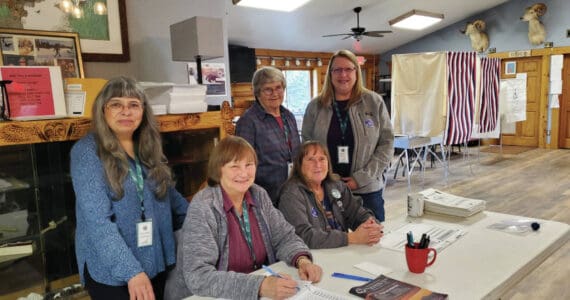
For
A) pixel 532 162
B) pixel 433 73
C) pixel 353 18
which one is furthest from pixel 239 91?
pixel 532 162

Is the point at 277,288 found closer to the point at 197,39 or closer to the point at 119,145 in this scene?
the point at 119,145

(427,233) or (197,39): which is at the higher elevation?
(197,39)

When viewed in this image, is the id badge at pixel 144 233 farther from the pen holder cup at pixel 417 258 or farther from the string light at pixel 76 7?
the string light at pixel 76 7

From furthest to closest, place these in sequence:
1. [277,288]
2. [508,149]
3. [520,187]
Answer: [508,149] → [520,187] → [277,288]

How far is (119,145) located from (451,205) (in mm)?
1510

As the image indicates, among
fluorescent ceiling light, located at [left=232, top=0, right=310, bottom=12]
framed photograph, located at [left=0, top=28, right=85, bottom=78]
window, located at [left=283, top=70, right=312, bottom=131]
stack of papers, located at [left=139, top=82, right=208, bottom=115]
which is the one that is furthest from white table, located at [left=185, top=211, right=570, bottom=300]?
window, located at [left=283, top=70, right=312, bottom=131]

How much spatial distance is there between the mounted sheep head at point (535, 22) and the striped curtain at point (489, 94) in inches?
121

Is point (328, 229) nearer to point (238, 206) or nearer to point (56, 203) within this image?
point (238, 206)

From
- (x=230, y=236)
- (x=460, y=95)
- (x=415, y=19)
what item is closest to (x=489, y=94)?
(x=460, y=95)

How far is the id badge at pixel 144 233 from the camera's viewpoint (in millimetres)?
1546

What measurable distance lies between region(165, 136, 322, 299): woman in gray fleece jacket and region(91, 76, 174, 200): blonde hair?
265 millimetres

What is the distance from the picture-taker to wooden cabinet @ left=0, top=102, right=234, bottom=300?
1.81 metres

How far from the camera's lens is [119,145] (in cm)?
155

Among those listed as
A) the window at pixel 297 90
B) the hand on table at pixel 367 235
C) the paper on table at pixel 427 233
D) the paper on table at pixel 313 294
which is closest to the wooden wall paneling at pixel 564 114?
the window at pixel 297 90
